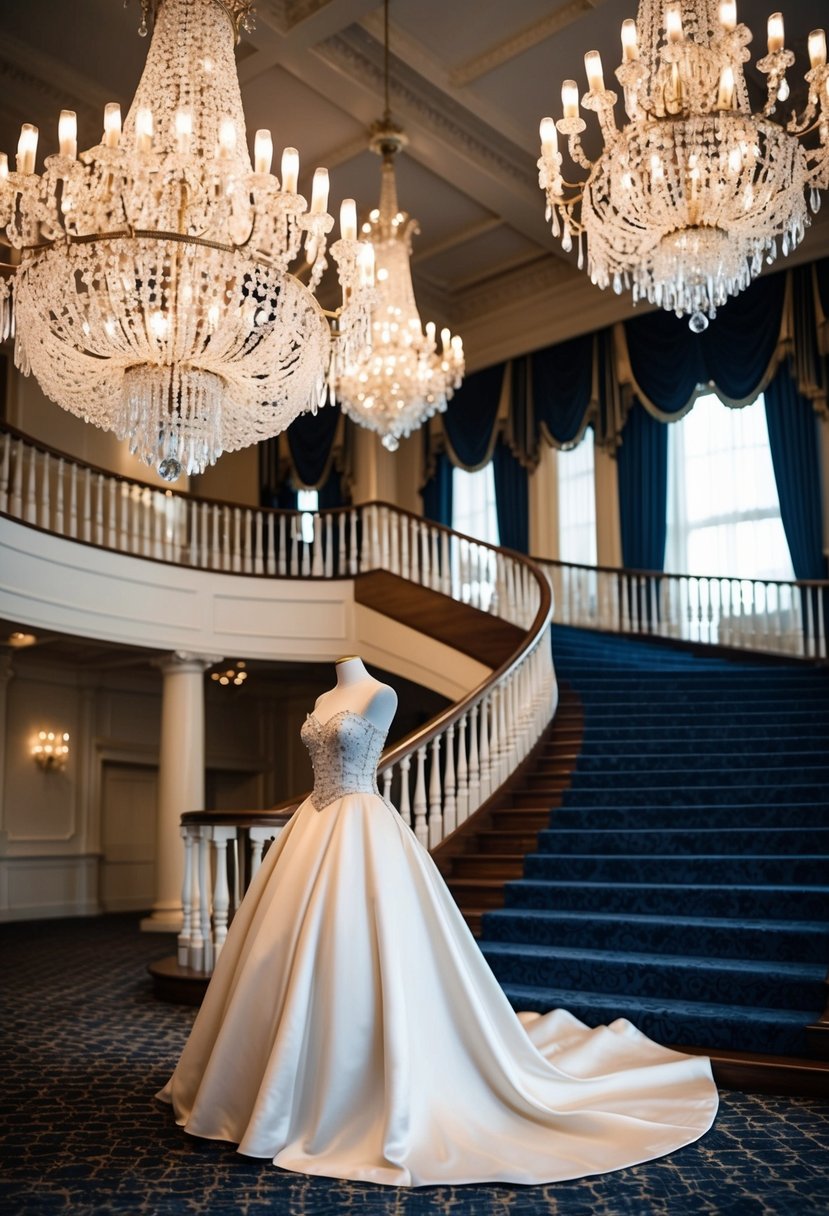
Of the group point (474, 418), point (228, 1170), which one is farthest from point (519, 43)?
point (228, 1170)

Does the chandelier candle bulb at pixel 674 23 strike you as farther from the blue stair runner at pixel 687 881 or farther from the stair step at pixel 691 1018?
the stair step at pixel 691 1018

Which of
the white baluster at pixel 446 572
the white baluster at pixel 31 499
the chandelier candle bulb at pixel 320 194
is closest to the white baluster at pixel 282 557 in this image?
the white baluster at pixel 446 572

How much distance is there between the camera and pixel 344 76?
31.1 ft

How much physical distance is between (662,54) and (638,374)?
7045mm

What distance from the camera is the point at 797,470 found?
11219 mm

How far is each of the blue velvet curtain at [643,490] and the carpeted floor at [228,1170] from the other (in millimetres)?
8622

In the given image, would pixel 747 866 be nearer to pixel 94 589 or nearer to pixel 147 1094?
pixel 147 1094

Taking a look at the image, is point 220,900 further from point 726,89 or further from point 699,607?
point 699,607

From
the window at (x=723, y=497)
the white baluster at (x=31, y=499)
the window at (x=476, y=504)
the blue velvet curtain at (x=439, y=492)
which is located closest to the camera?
the white baluster at (x=31, y=499)

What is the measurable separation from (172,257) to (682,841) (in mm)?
3990

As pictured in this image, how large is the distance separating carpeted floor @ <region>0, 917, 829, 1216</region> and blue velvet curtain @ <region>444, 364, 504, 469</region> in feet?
32.8

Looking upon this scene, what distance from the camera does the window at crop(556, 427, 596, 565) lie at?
13.0 metres

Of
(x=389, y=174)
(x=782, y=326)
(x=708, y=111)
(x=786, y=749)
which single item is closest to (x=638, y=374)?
(x=782, y=326)

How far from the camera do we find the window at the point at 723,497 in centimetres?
A: 1159
